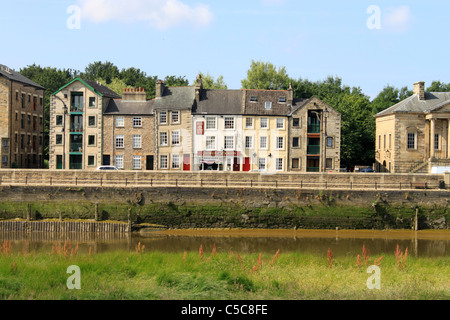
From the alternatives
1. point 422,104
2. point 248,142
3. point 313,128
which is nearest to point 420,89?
point 422,104

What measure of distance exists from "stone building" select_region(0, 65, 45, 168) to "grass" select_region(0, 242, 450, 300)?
29.7 meters

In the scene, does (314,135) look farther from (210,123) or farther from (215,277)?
(215,277)

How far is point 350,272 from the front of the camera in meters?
20.9

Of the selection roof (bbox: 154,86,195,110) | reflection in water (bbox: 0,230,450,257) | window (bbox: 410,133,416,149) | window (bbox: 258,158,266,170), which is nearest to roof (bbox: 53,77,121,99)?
roof (bbox: 154,86,195,110)

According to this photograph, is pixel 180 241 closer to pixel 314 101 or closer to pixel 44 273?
pixel 44 273

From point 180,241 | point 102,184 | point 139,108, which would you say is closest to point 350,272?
point 180,241

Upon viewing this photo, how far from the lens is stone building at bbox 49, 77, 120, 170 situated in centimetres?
5156

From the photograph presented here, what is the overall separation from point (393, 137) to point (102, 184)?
28.1m

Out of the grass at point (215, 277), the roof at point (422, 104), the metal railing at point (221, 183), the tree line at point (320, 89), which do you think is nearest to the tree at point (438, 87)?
the tree line at point (320, 89)

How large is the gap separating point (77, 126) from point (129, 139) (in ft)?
18.2

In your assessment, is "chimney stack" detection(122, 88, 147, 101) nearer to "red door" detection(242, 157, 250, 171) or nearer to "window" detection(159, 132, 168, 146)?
"window" detection(159, 132, 168, 146)

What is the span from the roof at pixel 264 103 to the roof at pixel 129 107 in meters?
9.58

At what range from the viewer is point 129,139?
169 feet

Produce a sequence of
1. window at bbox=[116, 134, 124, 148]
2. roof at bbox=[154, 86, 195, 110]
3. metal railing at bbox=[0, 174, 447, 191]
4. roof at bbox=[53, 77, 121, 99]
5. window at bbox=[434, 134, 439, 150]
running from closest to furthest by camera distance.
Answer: metal railing at bbox=[0, 174, 447, 191] < window at bbox=[434, 134, 439, 150] < roof at bbox=[154, 86, 195, 110] < window at bbox=[116, 134, 124, 148] < roof at bbox=[53, 77, 121, 99]
